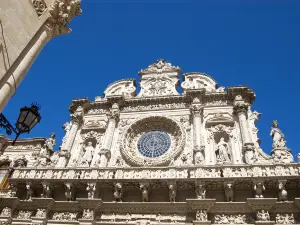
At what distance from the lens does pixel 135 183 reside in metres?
10.6

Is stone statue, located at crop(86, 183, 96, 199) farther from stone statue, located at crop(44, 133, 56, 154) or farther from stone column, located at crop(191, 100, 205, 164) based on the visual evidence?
stone statue, located at crop(44, 133, 56, 154)

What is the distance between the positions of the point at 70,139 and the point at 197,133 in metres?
6.66

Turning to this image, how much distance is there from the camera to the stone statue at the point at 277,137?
463 inches

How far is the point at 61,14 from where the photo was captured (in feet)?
17.4

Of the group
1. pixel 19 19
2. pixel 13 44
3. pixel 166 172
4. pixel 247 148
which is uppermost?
pixel 247 148

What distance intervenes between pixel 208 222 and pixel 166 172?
2421 mm

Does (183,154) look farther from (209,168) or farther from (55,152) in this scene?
(55,152)

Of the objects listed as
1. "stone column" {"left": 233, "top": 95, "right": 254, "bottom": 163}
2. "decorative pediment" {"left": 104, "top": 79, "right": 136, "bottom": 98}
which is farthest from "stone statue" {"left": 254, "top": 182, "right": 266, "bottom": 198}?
"decorative pediment" {"left": 104, "top": 79, "right": 136, "bottom": 98}

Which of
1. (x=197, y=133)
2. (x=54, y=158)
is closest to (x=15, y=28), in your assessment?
(x=197, y=133)

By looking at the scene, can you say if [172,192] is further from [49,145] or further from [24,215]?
[49,145]

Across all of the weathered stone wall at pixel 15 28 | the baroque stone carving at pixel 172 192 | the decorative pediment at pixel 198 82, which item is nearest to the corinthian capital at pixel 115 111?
the decorative pediment at pixel 198 82

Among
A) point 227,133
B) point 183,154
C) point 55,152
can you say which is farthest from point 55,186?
point 227,133

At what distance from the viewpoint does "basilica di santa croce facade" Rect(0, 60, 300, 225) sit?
32.2 ft

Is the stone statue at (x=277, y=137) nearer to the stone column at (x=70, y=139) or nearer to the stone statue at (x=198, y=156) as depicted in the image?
the stone statue at (x=198, y=156)
